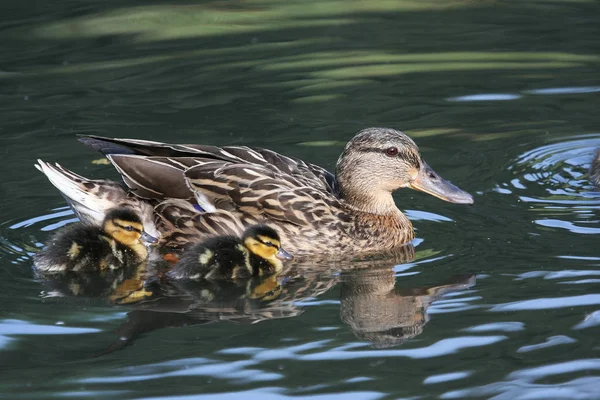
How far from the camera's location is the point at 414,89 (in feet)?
35.0

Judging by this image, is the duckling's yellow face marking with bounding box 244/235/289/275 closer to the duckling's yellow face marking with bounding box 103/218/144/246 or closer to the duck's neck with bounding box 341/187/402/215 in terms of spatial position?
the duckling's yellow face marking with bounding box 103/218/144/246

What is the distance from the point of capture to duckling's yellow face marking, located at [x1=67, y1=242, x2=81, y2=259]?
6906mm

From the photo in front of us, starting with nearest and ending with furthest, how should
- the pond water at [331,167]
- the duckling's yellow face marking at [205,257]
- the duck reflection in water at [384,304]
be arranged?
the pond water at [331,167] → the duck reflection in water at [384,304] → the duckling's yellow face marking at [205,257]

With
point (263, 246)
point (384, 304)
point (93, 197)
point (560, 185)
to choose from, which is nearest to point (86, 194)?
point (93, 197)

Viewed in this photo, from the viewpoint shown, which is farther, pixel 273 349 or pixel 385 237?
pixel 385 237

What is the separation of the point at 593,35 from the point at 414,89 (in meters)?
2.34

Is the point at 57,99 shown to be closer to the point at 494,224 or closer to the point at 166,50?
the point at 166,50

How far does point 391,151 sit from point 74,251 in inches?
81.3

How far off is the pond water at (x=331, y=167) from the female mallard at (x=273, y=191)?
0.94ft

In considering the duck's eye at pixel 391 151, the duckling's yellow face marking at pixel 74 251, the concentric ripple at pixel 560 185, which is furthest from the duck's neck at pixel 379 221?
the duckling's yellow face marking at pixel 74 251

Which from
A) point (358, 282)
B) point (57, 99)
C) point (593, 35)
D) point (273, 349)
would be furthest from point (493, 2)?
point (273, 349)

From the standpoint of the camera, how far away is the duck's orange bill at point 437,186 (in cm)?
764

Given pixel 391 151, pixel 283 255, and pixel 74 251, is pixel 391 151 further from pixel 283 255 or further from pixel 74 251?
pixel 74 251

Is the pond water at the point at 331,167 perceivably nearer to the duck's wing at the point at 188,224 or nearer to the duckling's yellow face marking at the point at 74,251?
the duckling's yellow face marking at the point at 74,251
